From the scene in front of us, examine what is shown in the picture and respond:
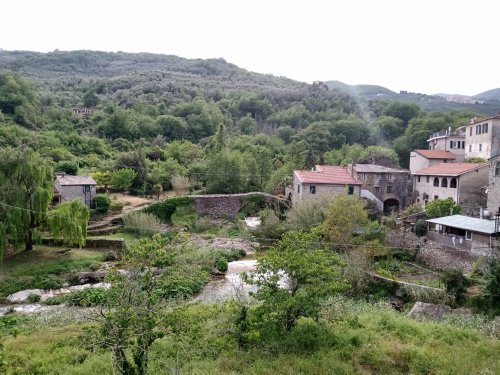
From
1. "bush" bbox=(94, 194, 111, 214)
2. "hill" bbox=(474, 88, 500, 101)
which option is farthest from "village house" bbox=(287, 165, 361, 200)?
"hill" bbox=(474, 88, 500, 101)

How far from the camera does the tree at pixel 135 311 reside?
9312mm

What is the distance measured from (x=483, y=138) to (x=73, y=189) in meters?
39.5

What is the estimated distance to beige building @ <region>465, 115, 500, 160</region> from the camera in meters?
37.3

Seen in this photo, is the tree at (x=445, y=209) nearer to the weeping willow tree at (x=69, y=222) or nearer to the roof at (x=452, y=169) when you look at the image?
the roof at (x=452, y=169)

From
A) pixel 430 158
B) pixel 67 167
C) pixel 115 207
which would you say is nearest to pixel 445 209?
pixel 430 158

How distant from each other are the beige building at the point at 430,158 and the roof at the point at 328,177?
10.3 metres

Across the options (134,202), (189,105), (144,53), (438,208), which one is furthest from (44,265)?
(144,53)

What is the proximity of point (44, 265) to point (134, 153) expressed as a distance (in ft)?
68.0

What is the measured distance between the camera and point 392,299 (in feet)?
67.8

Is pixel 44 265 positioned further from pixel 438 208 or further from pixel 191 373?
pixel 438 208

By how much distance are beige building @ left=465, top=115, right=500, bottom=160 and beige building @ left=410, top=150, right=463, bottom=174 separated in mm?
2146

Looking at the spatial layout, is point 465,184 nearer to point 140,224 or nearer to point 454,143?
point 454,143

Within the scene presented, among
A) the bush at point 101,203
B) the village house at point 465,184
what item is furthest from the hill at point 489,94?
the bush at point 101,203

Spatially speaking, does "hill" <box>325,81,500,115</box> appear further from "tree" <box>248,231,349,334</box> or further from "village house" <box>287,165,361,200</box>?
"tree" <box>248,231,349,334</box>
